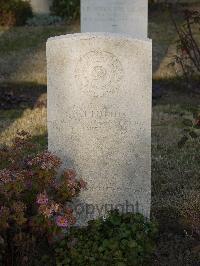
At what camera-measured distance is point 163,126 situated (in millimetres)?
7602

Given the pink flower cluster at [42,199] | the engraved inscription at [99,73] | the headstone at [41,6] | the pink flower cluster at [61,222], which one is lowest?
the headstone at [41,6]

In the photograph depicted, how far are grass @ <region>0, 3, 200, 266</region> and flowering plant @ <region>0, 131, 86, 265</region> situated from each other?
0.80 metres

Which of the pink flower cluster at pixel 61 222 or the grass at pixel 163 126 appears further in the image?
the grass at pixel 163 126

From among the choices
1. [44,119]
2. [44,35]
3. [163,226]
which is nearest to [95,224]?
[163,226]

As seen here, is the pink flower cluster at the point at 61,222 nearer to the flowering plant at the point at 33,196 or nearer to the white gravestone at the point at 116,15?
the flowering plant at the point at 33,196

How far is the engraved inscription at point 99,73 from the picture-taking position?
167 inches

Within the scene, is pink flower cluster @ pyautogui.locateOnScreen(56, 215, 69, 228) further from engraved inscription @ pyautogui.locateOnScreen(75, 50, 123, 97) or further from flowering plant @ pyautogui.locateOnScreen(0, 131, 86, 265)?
engraved inscription @ pyautogui.locateOnScreen(75, 50, 123, 97)

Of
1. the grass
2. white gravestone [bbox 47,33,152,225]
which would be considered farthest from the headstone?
white gravestone [bbox 47,33,152,225]

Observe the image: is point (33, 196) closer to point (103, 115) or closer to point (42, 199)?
point (42, 199)

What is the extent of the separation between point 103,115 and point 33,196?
75cm

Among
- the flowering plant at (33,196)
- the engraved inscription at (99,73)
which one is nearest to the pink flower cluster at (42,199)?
the flowering plant at (33,196)

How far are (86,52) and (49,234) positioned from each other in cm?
118

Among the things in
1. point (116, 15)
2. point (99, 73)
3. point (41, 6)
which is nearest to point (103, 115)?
point (99, 73)

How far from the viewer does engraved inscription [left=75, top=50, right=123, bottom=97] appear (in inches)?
167
